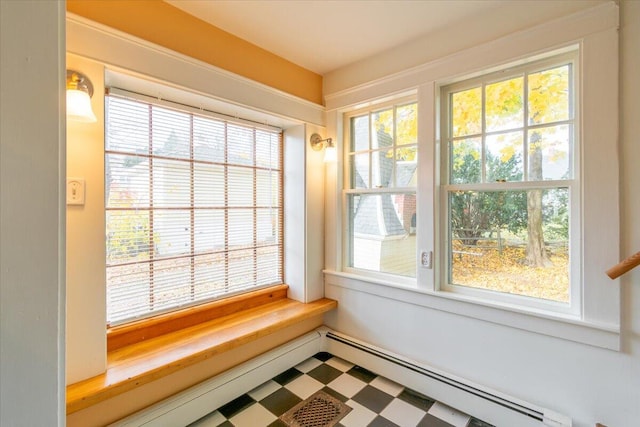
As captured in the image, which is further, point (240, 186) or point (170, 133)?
point (240, 186)

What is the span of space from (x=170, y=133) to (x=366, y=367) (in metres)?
2.18

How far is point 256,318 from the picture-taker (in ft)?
6.77

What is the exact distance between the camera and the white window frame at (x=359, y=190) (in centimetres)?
214

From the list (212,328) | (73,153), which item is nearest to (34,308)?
(73,153)

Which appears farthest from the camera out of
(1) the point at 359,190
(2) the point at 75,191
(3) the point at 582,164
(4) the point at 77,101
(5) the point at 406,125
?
(1) the point at 359,190

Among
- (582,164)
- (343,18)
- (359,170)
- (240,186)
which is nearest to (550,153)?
(582,164)

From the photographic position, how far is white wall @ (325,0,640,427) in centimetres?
132

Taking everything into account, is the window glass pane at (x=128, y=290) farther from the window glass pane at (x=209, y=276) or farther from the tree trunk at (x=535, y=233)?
the tree trunk at (x=535, y=233)

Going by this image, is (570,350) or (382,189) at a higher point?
(382,189)

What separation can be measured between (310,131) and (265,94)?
0.48 metres

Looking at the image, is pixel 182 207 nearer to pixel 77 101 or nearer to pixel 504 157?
pixel 77 101

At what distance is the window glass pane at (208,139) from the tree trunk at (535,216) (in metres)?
2.00

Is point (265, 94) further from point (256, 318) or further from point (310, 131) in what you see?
point (256, 318)

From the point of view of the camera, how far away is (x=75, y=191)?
52.1 inches
